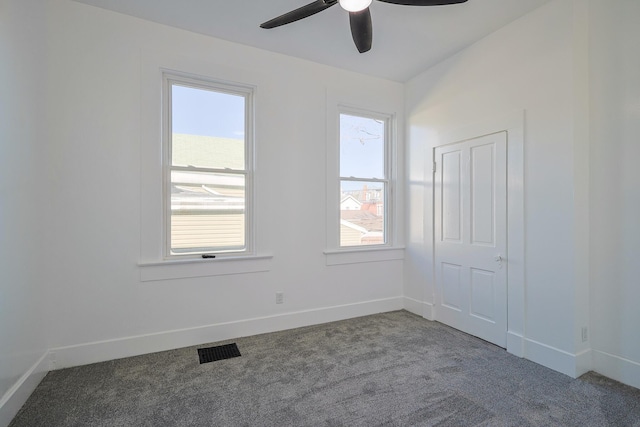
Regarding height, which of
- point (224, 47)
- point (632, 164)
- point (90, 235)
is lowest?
point (90, 235)

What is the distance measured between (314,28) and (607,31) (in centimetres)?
A: 225

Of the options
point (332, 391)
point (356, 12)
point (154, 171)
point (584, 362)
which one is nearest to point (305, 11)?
point (356, 12)

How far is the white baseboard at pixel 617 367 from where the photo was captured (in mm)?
2191

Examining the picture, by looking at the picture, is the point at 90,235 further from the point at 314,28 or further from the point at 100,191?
the point at 314,28

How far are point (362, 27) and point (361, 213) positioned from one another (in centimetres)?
215

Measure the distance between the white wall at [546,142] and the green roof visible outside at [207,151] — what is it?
2.37 metres

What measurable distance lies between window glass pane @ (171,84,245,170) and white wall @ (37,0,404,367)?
0.70ft

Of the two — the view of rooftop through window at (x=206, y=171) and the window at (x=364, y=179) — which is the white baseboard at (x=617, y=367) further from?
the view of rooftop through window at (x=206, y=171)

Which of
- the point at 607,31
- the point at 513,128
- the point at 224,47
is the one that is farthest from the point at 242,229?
the point at 607,31

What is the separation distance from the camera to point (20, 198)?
2037mm

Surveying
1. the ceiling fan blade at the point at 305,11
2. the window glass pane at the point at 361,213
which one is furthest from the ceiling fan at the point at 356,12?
the window glass pane at the point at 361,213

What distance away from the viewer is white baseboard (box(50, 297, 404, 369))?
2.51 metres

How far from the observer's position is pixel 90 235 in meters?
2.56

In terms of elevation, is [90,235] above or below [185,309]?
above
